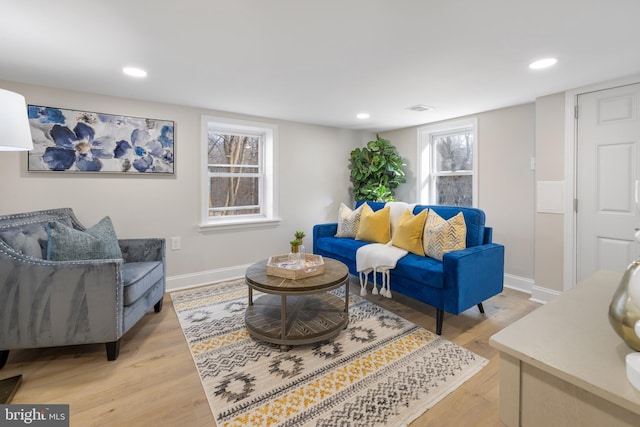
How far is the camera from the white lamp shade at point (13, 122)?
150cm

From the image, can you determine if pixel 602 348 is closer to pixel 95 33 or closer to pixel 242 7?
pixel 242 7

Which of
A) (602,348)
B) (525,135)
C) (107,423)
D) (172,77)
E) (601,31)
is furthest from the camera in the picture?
(525,135)

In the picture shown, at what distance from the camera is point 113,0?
57.4 inches

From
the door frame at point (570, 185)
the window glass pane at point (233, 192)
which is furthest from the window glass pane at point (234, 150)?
the door frame at point (570, 185)

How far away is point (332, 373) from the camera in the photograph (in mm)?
1807

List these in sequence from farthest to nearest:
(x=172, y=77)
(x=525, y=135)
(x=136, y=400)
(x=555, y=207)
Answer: (x=525, y=135) < (x=555, y=207) < (x=172, y=77) < (x=136, y=400)

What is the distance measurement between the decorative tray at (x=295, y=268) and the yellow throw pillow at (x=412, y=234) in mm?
888

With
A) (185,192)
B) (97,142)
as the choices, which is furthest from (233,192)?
(97,142)

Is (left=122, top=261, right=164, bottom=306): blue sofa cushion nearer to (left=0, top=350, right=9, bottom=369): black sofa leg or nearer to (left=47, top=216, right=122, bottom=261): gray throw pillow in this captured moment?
(left=47, top=216, right=122, bottom=261): gray throw pillow

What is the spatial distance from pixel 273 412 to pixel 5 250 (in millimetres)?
1870

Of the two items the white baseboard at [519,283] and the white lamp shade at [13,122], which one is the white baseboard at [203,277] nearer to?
the white lamp shade at [13,122]

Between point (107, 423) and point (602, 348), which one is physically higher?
point (602, 348)

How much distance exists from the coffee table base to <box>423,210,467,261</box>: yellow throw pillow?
905 mm

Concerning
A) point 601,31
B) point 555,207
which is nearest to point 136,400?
point 601,31
